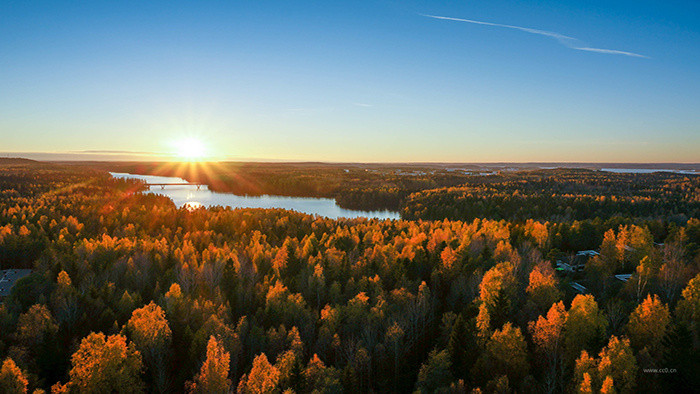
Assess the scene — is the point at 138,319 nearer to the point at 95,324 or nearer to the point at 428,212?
the point at 95,324

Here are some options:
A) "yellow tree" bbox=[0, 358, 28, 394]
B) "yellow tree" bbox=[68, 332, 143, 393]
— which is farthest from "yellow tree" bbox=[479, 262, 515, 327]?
"yellow tree" bbox=[0, 358, 28, 394]

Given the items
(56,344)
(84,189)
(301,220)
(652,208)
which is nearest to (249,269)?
(56,344)

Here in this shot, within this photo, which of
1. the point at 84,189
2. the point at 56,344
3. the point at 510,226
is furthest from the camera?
the point at 84,189

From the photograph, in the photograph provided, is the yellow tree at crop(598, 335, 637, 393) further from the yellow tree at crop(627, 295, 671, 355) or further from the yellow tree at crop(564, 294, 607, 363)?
the yellow tree at crop(627, 295, 671, 355)

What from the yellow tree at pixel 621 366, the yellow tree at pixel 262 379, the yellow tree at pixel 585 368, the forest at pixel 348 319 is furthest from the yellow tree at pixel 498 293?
the yellow tree at pixel 262 379

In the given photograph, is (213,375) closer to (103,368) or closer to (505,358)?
(103,368)
